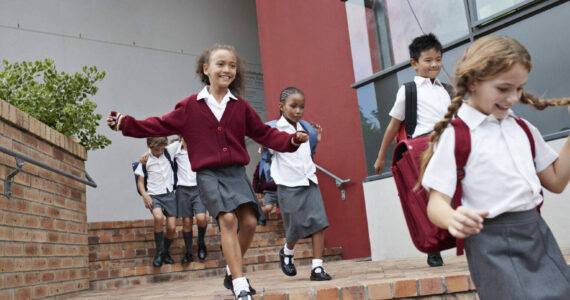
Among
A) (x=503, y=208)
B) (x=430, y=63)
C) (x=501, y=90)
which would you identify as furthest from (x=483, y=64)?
(x=430, y=63)

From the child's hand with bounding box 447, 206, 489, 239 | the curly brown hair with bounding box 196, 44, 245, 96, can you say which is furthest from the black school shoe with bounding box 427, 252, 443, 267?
the child's hand with bounding box 447, 206, 489, 239

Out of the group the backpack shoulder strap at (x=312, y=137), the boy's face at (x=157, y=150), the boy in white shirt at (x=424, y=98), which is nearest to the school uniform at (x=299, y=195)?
the backpack shoulder strap at (x=312, y=137)

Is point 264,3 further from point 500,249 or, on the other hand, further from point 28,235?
point 500,249

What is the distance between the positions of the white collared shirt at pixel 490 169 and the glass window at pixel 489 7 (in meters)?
2.77

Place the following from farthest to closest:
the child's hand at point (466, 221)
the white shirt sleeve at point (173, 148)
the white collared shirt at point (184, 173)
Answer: the white shirt sleeve at point (173, 148)
the white collared shirt at point (184, 173)
the child's hand at point (466, 221)

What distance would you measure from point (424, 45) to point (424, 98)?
0.41 metres

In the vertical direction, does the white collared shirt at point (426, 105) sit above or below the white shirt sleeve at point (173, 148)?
below

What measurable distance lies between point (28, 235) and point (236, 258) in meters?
1.65

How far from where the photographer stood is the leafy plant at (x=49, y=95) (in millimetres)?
4281

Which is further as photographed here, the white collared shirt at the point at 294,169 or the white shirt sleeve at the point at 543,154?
the white collared shirt at the point at 294,169

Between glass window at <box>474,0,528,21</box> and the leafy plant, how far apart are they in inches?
131

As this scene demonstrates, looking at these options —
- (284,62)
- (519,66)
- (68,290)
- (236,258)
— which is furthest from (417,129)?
(284,62)

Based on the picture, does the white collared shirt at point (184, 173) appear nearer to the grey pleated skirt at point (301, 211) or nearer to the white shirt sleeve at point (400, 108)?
the grey pleated skirt at point (301, 211)

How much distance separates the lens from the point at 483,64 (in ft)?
5.60
